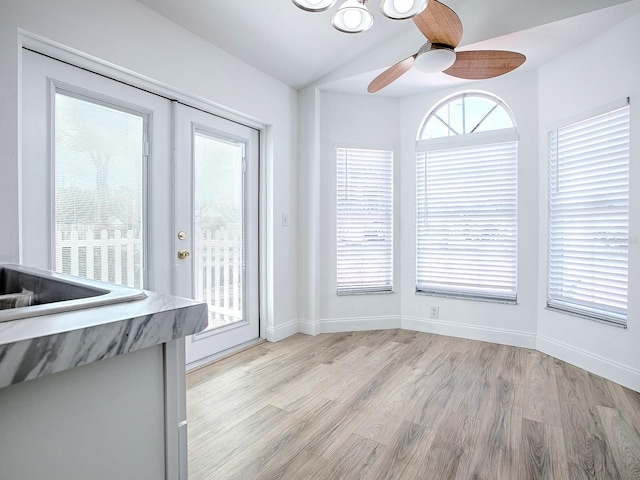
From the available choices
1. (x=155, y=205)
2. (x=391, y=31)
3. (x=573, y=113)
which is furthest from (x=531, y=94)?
(x=155, y=205)

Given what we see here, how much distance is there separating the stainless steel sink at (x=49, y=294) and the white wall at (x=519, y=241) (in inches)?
124

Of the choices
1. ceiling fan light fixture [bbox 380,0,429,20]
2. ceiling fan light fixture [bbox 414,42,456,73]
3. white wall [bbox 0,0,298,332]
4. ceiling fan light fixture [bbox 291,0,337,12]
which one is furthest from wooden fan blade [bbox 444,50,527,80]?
white wall [bbox 0,0,298,332]

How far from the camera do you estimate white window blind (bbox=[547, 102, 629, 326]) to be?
2.46m

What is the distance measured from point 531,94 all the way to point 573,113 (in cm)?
46

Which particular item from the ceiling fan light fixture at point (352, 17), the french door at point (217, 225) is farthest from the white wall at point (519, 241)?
the ceiling fan light fixture at point (352, 17)

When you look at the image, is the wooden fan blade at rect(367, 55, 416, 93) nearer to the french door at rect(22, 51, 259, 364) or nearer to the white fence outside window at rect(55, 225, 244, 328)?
the french door at rect(22, 51, 259, 364)

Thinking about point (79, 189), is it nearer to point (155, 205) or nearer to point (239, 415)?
point (155, 205)

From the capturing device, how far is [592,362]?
2605 millimetres

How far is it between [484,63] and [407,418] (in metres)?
2.28

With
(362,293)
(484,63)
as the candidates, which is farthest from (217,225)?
(484,63)

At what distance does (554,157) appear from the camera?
115 inches

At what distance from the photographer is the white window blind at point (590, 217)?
2455 mm

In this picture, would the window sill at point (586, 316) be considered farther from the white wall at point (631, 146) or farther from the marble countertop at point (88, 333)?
the marble countertop at point (88, 333)

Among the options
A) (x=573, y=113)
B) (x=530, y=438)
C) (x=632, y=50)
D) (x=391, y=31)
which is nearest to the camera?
(x=530, y=438)
